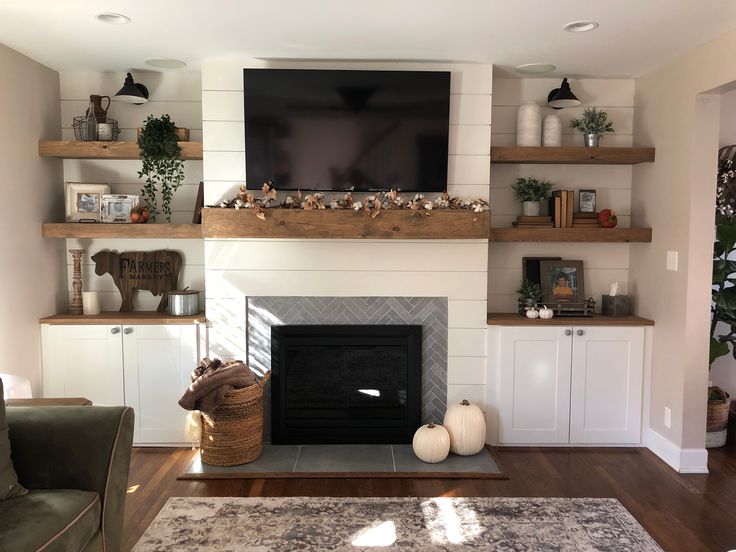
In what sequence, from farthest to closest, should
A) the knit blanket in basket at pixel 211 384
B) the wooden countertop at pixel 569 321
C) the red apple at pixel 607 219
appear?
the red apple at pixel 607 219 → the wooden countertop at pixel 569 321 → the knit blanket in basket at pixel 211 384

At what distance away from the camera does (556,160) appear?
3949 mm

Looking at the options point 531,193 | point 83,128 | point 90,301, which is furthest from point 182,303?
point 531,193

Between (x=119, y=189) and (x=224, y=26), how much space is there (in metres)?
1.60

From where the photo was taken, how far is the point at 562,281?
4.18 meters

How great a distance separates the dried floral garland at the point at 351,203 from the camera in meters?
3.68

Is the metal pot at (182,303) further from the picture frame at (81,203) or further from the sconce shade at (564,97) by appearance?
the sconce shade at (564,97)

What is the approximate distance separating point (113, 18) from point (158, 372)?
2096 mm

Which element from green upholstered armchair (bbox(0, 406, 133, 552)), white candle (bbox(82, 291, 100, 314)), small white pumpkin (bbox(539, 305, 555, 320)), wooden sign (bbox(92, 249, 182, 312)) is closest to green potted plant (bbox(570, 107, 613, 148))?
small white pumpkin (bbox(539, 305, 555, 320))

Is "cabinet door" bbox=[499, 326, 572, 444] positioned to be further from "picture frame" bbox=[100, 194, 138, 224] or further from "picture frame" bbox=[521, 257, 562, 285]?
"picture frame" bbox=[100, 194, 138, 224]

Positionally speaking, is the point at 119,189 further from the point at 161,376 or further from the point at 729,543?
the point at 729,543

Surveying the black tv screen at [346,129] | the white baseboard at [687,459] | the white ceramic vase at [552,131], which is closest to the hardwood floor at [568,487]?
the white baseboard at [687,459]

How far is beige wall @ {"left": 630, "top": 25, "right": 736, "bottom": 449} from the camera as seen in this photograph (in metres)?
3.51

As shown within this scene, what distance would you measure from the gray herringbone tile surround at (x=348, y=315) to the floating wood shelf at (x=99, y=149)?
1.04 m

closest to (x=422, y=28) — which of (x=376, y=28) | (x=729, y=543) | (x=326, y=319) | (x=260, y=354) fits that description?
(x=376, y=28)
